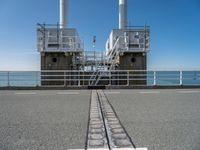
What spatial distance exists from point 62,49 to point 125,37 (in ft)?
17.8

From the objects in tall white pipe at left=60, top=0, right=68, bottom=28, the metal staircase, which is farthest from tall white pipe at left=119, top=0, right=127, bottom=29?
tall white pipe at left=60, top=0, right=68, bottom=28

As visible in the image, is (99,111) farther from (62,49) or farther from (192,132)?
(62,49)

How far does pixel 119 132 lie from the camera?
135 inches

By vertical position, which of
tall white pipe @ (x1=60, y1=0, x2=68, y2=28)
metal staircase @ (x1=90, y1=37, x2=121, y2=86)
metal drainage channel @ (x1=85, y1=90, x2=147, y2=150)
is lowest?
metal drainage channel @ (x1=85, y1=90, x2=147, y2=150)

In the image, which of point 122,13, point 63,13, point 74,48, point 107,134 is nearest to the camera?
point 107,134

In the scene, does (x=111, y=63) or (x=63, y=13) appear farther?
(x=63, y=13)

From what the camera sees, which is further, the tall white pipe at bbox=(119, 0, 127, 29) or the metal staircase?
the tall white pipe at bbox=(119, 0, 127, 29)

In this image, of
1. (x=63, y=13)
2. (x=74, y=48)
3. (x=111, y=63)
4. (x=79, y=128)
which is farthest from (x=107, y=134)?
(x=63, y=13)

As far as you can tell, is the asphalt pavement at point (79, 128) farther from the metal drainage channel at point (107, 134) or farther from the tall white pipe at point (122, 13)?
the tall white pipe at point (122, 13)

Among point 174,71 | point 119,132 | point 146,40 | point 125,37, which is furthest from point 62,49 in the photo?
point 119,132

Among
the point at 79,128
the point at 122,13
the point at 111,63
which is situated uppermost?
the point at 122,13

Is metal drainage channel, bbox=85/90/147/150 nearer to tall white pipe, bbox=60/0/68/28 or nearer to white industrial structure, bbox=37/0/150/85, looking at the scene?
white industrial structure, bbox=37/0/150/85

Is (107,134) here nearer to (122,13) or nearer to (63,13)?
(63,13)

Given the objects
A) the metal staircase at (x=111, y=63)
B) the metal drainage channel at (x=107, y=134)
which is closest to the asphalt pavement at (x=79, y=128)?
the metal drainage channel at (x=107, y=134)
